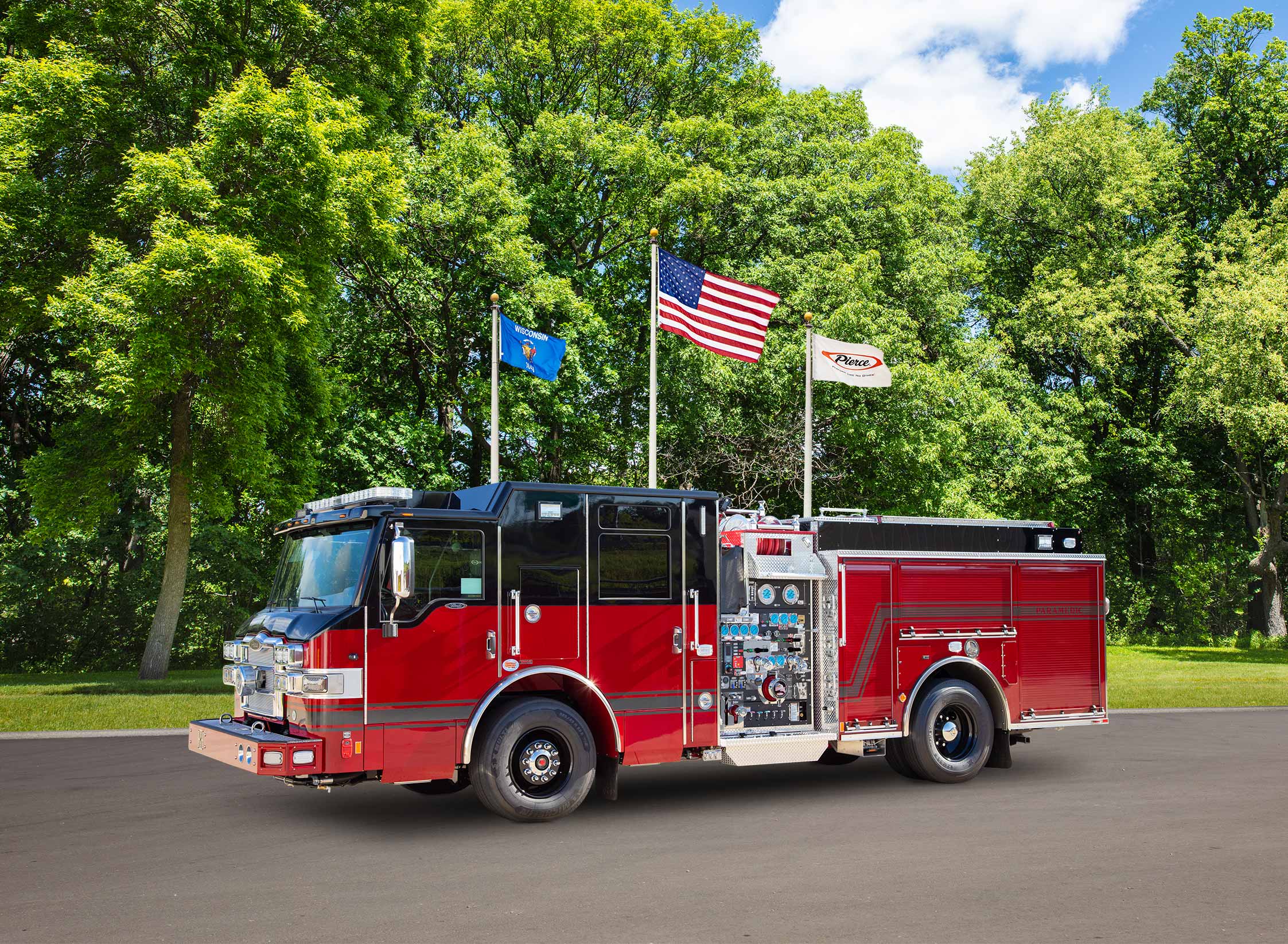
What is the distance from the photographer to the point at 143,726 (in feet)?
54.4

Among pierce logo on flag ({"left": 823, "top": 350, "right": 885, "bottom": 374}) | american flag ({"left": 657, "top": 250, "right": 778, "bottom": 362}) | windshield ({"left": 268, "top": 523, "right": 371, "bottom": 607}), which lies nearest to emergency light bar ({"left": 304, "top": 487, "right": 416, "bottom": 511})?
windshield ({"left": 268, "top": 523, "right": 371, "bottom": 607})

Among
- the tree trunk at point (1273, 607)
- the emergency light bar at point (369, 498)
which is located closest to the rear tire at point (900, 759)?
the emergency light bar at point (369, 498)

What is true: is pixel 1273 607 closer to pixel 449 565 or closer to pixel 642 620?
pixel 642 620

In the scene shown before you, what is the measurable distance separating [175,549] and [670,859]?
18.7 metres

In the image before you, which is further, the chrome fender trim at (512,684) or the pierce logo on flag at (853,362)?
the pierce logo on flag at (853,362)

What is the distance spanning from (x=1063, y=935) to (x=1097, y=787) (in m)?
5.82

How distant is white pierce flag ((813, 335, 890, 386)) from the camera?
18.8 m

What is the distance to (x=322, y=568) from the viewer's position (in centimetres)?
967

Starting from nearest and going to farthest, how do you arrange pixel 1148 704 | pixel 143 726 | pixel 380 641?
1. pixel 380 641
2. pixel 143 726
3. pixel 1148 704

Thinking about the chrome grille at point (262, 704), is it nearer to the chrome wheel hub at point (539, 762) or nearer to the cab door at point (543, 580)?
the cab door at point (543, 580)

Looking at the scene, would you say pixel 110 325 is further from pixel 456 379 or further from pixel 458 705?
pixel 458 705

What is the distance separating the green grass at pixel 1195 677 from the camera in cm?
2142

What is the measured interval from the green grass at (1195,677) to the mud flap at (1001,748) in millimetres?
8171

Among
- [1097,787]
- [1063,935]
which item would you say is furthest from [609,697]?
[1097,787]
